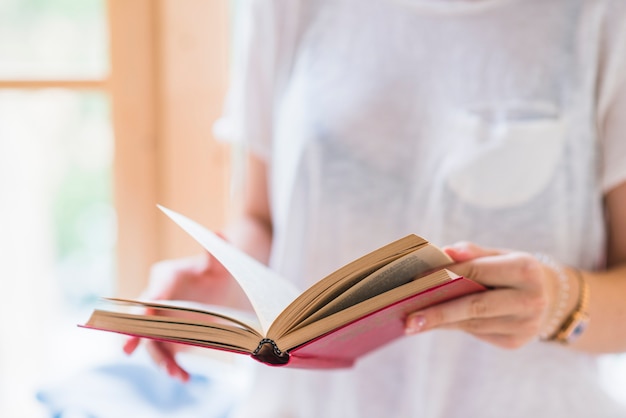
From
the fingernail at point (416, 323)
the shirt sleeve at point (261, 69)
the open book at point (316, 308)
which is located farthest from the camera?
the shirt sleeve at point (261, 69)

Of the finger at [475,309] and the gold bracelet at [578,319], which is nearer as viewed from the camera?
the finger at [475,309]

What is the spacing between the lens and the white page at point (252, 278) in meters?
0.57

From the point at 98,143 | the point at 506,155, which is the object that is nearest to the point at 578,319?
the point at 506,155

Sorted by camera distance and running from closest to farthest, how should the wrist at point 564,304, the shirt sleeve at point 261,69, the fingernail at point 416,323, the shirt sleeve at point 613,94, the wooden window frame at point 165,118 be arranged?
the fingernail at point 416,323, the wrist at point 564,304, the shirt sleeve at point 613,94, the shirt sleeve at point 261,69, the wooden window frame at point 165,118

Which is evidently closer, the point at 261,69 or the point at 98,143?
the point at 261,69

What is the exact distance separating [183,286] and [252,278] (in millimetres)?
314

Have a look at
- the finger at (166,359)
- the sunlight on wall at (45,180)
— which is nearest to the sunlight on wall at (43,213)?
the sunlight on wall at (45,180)

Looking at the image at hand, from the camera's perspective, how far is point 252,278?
24.0 inches

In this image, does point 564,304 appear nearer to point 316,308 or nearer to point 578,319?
point 578,319

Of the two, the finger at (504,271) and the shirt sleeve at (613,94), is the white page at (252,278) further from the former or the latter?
the shirt sleeve at (613,94)

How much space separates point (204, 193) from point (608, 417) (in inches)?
33.4

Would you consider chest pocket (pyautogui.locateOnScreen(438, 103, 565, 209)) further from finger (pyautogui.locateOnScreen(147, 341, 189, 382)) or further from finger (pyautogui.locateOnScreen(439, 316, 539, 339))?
finger (pyautogui.locateOnScreen(147, 341, 189, 382))

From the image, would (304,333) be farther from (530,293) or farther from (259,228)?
(259,228)

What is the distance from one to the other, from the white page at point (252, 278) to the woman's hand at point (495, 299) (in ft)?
0.43
